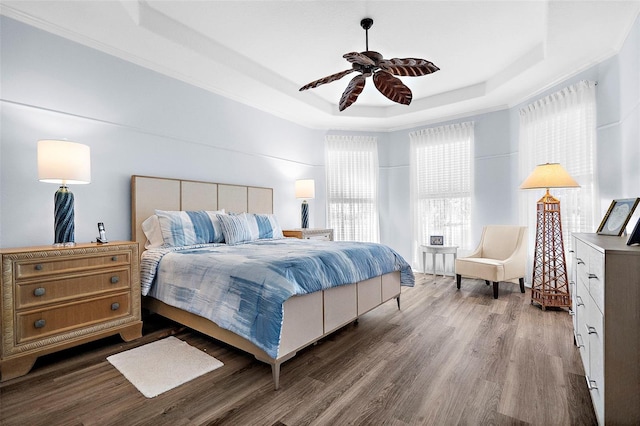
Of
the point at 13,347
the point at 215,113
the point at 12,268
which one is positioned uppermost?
the point at 215,113

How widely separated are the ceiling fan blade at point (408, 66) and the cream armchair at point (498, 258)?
247 cm

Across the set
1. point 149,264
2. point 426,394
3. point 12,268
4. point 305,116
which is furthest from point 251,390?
point 305,116

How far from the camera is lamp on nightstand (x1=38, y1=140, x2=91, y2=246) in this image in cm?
228

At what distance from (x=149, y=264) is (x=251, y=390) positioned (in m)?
1.59

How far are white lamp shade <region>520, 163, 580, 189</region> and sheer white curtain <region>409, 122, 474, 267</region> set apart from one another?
168cm

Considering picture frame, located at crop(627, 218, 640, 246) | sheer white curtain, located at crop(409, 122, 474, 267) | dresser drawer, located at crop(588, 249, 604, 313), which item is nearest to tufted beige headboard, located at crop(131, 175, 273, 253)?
sheer white curtain, located at crop(409, 122, 474, 267)

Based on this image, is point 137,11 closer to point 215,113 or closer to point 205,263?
point 215,113

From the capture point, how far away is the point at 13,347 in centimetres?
201

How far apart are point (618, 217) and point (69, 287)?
12.8 feet

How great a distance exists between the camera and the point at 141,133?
10.6 ft

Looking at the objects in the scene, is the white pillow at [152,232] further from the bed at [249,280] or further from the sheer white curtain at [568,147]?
the sheer white curtain at [568,147]

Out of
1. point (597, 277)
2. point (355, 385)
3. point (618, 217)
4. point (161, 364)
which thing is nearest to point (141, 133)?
point (161, 364)

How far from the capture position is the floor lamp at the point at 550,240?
3.14 meters

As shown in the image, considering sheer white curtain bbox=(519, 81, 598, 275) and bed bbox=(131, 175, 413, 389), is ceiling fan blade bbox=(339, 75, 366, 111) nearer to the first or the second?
bed bbox=(131, 175, 413, 389)
